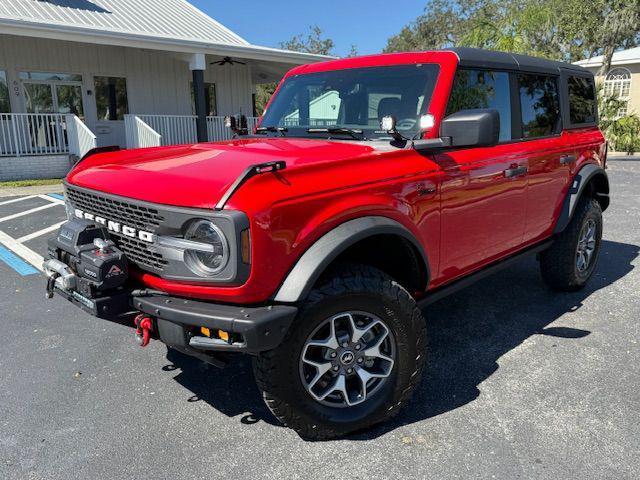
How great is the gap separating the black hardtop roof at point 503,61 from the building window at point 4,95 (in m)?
14.2

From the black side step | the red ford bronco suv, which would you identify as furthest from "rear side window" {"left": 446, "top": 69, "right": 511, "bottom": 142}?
the black side step

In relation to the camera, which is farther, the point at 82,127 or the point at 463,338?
the point at 82,127

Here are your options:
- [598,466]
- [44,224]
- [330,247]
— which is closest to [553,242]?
[598,466]

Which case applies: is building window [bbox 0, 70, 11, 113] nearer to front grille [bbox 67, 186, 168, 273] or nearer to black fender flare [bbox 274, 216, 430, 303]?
front grille [bbox 67, 186, 168, 273]

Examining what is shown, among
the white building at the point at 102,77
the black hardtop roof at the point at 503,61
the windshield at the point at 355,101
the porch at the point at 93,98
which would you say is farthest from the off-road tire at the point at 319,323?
the white building at the point at 102,77

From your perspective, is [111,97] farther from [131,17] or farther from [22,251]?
[22,251]

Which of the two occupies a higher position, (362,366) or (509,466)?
(362,366)

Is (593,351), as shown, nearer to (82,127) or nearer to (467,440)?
(467,440)

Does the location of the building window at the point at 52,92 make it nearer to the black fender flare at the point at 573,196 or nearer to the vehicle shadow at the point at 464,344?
the vehicle shadow at the point at 464,344

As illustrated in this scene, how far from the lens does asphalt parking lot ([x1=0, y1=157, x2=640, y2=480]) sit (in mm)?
2510

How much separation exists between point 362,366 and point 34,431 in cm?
179

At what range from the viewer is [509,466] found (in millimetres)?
2471

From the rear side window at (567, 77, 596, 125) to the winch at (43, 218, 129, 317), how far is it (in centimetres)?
389

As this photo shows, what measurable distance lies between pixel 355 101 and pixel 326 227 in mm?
1446
